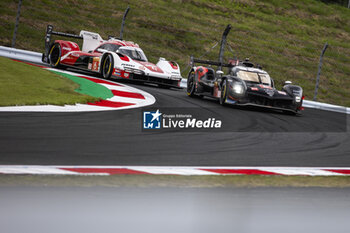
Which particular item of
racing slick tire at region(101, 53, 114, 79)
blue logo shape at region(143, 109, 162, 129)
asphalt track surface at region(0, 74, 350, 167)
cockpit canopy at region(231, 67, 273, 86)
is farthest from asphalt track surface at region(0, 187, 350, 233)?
racing slick tire at region(101, 53, 114, 79)

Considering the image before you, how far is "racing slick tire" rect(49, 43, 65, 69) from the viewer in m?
13.2

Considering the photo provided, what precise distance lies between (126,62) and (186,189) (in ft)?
27.8

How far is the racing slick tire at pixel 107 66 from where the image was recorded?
11.9 meters

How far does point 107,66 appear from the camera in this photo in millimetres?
12188

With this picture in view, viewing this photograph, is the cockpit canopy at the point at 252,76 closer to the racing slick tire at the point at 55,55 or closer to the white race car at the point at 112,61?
the white race car at the point at 112,61

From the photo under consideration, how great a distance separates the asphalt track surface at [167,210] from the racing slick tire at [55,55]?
10.3 meters

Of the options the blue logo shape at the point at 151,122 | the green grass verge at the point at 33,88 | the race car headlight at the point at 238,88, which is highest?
the race car headlight at the point at 238,88

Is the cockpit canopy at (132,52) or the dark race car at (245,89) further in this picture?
the cockpit canopy at (132,52)

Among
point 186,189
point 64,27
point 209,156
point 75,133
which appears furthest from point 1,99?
point 64,27

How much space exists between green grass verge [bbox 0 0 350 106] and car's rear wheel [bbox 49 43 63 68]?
9.10ft

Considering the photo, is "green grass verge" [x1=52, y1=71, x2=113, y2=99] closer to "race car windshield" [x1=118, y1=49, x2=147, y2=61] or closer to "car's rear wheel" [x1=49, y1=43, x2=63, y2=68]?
"race car windshield" [x1=118, y1=49, x2=147, y2=61]

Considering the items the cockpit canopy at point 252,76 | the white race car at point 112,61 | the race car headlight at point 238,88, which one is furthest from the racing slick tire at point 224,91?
the white race car at point 112,61

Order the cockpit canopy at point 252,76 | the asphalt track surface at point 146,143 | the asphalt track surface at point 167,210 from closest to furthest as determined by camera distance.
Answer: the asphalt track surface at point 167,210, the asphalt track surface at point 146,143, the cockpit canopy at point 252,76

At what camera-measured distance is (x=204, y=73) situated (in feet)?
35.6
